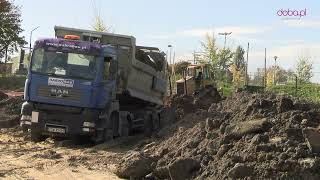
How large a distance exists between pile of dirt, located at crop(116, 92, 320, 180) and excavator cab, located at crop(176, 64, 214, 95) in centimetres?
2063

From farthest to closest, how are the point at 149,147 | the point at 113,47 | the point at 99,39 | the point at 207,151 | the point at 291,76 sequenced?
1. the point at 291,76
2. the point at 99,39
3. the point at 113,47
4. the point at 149,147
5. the point at 207,151

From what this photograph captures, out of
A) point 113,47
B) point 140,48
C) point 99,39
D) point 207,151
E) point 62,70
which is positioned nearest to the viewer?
point 207,151

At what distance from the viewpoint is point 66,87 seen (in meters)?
14.7

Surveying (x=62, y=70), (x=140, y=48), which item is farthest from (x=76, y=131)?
(x=140, y=48)

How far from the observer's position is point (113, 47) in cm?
1573

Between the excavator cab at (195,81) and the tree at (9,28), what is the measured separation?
2261cm

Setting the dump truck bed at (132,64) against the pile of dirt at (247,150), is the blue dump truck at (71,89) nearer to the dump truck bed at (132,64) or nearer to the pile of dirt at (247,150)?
the dump truck bed at (132,64)

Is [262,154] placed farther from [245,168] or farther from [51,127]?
[51,127]

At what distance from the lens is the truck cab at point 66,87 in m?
14.8

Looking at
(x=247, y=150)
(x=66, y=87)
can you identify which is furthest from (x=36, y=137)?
(x=247, y=150)

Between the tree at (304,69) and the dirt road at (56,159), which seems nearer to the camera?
the dirt road at (56,159)

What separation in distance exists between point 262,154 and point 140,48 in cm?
1039

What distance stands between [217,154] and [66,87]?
6291 millimetres

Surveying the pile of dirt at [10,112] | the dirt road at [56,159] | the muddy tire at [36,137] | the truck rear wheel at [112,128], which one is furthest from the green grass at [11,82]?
the truck rear wheel at [112,128]
